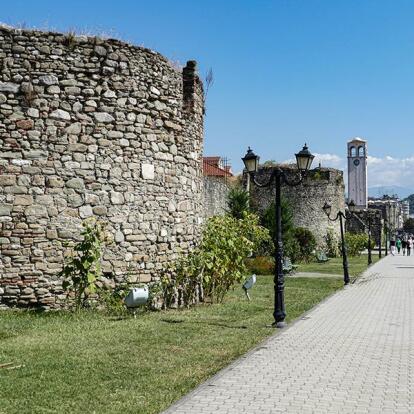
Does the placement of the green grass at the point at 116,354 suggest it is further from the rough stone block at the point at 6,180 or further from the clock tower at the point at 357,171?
the clock tower at the point at 357,171

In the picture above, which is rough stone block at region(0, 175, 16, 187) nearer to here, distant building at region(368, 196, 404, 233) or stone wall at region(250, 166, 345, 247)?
stone wall at region(250, 166, 345, 247)

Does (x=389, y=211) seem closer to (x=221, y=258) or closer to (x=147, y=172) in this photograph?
(x=221, y=258)

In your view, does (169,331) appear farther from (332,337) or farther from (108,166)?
(108,166)

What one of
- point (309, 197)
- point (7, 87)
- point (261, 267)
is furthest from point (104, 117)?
point (309, 197)

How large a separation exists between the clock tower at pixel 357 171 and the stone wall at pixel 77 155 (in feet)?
239

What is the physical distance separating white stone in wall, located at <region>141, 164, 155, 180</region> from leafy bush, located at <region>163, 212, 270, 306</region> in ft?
6.00

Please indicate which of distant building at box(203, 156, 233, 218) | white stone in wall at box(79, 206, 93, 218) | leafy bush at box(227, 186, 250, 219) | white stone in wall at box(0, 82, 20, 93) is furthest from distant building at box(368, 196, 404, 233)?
white stone in wall at box(0, 82, 20, 93)

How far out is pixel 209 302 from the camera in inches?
535

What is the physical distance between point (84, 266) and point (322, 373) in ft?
15.8

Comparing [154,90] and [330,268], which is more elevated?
[154,90]

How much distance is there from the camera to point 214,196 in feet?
92.9

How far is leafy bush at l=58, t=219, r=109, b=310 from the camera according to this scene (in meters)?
10.4

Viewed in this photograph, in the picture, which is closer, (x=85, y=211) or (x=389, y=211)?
(x=85, y=211)

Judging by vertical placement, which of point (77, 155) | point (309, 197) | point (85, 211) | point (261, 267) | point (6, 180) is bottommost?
point (261, 267)
